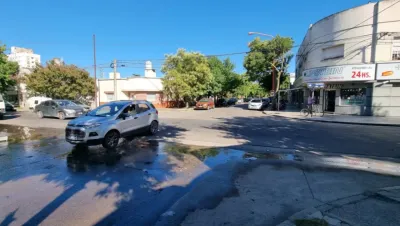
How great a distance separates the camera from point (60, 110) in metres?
18.0

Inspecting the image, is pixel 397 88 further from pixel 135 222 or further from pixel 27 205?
pixel 27 205

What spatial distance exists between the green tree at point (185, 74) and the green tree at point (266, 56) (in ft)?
25.8

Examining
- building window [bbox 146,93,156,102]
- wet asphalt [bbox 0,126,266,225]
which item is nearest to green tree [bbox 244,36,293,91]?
building window [bbox 146,93,156,102]

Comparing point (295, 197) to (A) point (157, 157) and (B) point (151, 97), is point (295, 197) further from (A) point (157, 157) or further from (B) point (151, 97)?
(B) point (151, 97)

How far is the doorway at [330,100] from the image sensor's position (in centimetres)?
2142

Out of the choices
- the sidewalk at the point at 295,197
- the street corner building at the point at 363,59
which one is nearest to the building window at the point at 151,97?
the street corner building at the point at 363,59

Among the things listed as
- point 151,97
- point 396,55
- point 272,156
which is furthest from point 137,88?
point 272,156

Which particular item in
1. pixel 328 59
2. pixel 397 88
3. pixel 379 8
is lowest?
pixel 397 88

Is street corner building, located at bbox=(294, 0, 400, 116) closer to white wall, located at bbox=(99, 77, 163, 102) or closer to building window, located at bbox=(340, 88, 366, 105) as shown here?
building window, located at bbox=(340, 88, 366, 105)

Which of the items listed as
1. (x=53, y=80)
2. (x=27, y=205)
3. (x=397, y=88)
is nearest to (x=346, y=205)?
(x=27, y=205)

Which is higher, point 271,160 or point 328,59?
point 328,59

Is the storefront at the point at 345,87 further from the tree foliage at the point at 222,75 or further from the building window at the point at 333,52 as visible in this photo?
the tree foliage at the point at 222,75

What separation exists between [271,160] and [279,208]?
9.40 feet

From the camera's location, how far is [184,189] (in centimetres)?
451
